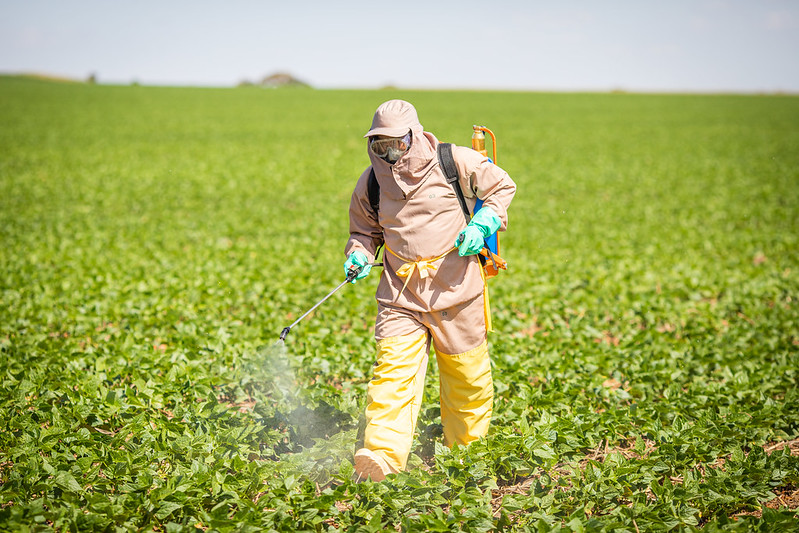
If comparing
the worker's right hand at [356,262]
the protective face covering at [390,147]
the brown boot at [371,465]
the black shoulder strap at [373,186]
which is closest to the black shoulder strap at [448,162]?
the protective face covering at [390,147]

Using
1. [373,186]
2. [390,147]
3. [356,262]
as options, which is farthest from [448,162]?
[356,262]

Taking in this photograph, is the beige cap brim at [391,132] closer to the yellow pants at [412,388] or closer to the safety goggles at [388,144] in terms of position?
the safety goggles at [388,144]

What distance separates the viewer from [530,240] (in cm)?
1098

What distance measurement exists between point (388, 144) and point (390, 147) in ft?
0.07

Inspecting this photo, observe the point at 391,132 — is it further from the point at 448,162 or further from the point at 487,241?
the point at 487,241

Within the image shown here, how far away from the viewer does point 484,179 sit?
11.6ft

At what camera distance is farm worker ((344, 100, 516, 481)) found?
3.46 metres

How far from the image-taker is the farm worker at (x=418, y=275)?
11.4 ft

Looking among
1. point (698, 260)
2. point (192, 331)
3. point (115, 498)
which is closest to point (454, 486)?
point (115, 498)

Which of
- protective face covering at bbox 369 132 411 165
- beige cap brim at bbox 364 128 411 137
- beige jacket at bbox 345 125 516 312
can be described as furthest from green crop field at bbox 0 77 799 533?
beige cap brim at bbox 364 128 411 137

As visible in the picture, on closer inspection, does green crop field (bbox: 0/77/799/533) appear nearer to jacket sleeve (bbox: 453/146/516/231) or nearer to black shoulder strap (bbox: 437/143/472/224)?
jacket sleeve (bbox: 453/146/516/231)

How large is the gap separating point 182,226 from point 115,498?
9.12m

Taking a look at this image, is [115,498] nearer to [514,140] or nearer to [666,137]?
[514,140]

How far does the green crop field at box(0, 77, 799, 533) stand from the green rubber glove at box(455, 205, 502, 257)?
128cm
